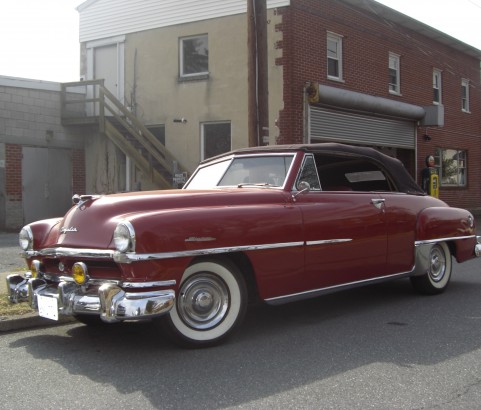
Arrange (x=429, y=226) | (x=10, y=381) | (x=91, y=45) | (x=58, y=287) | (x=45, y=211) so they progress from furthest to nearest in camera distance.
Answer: (x=91, y=45) < (x=45, y=211) < (x=429, y=226) < (x=58, y=287) < (x=10, y=381)

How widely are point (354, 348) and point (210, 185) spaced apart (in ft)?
7.13

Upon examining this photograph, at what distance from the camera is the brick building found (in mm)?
15008

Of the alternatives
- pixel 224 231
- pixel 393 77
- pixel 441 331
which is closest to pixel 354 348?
pixel 441 331

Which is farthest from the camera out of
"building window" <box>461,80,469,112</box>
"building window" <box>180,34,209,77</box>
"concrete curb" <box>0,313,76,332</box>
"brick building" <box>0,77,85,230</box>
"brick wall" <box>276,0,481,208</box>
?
"building window" <box>461,80,469,112</box>

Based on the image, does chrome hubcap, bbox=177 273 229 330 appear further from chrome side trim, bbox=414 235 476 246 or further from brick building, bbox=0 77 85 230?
brick building, bbox=0 77 85 230

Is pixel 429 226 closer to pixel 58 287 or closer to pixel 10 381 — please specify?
pixel 58 287

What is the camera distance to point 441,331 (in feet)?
16.7

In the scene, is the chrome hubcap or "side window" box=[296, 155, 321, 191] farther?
"side window" box=[296, 155, 321, 191]

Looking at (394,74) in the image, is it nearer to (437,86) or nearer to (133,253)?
(437,86)

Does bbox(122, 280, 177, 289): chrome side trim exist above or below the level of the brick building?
below

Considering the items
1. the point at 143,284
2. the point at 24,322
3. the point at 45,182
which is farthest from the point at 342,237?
the point at 45,182

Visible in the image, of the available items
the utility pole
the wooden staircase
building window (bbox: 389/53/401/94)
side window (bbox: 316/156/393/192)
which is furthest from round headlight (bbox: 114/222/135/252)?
building window (bbox: 389/53/401/94)

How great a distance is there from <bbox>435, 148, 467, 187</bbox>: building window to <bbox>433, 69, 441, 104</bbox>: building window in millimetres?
1787

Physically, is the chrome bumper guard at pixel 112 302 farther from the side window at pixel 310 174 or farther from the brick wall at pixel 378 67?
the brick wall at pixel 378 67
